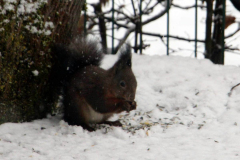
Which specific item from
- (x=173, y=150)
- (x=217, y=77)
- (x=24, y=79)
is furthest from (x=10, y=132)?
(x=217, y=77)

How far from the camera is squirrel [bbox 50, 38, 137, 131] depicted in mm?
2859

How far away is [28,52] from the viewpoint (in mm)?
2861

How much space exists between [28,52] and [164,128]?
48.7 inches

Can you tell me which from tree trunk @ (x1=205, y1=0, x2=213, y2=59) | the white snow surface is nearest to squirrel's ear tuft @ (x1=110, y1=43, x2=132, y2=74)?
the white snow surface

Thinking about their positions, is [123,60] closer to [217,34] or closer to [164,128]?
[164,128]

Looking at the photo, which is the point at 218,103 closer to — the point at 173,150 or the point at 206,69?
the point at 206,69

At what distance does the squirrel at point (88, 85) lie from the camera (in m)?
2.86

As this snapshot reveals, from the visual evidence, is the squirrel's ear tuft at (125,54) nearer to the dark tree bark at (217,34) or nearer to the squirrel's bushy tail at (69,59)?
the squirrel's bushy tail at (69,59)

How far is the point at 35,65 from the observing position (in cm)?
293

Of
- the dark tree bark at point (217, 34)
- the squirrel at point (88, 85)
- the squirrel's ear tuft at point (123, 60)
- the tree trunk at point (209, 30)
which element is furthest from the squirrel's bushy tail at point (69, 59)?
the dark tree bark at point (217, 34)

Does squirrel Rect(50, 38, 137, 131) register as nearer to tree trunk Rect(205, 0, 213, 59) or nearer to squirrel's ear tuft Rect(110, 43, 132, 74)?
squirrel's ear tuft Rect(110, 43, 132, 74)

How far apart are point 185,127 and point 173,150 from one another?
552 mm

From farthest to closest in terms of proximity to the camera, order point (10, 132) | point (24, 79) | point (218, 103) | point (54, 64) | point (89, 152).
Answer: point (218, 103) → point (54, 64) → point (24, 79) → point (10, 132) → point (89, 152)

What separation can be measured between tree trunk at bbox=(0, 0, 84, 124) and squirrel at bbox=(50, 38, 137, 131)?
5.2 inches
